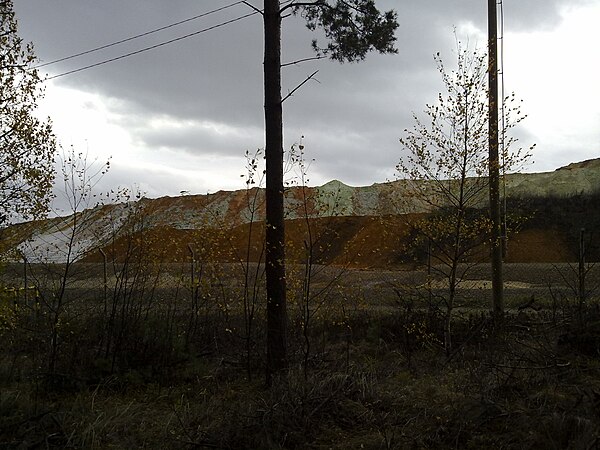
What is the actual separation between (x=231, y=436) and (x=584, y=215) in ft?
128

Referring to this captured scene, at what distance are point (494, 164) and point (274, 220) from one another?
4603 millimetres

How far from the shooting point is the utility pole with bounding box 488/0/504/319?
33.1 feet

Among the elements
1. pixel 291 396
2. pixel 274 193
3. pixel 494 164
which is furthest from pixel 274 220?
pixel 494 164

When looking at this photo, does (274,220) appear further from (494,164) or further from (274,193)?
(494,164)

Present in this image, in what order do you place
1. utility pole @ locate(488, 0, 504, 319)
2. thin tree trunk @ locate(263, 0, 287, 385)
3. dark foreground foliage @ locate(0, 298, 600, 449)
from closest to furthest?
dark foreground foliage @ locate(0, 298, 600, 449), thin tree trunk @ locate(263, 0, 287, 385), utility pole @ locate(488, 0, 504, 319)

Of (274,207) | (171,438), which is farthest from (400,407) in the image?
(274,207)

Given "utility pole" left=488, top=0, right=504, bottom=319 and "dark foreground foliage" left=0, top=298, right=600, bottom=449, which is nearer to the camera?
"dark foreground foliage" left=0, top=298, right=600, bottom=449

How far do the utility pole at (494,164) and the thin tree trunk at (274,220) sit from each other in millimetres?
4259

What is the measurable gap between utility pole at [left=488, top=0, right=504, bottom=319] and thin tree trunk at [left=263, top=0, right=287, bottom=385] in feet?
14.0

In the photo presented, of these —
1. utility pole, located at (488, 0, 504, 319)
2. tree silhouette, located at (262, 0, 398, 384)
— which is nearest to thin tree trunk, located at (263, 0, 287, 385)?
tree silhouette, located at (262, 0, 398, 384)

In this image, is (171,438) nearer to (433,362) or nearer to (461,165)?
(433,362)

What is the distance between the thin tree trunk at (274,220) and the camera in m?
7.89

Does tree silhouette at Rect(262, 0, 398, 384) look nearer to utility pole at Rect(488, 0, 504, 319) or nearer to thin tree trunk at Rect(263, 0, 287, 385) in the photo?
thin tree trunk at Rect(263, 0, 287, 385)

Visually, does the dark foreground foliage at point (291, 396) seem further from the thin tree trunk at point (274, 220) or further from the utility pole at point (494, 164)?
the utility pole at point (494, 164)
